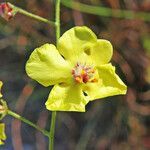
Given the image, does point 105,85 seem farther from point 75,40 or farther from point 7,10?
point 7,10

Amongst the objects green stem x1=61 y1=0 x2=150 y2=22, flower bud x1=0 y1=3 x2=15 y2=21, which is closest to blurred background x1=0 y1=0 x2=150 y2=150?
green stem x1=61 y1=0 x2=150 y2=22

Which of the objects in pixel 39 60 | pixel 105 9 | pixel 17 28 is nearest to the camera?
pixel 39 60

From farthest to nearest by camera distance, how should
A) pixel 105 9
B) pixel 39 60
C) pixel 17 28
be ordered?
pixel 17 28 < pixel 105 9 < pixel 39 60

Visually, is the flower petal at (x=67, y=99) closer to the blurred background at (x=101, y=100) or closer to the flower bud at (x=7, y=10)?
the flower bud at (x=7, y=10)

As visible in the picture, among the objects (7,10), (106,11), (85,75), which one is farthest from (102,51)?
(106,11)

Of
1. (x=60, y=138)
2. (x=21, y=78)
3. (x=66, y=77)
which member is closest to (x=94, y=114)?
(x=60, y=138)

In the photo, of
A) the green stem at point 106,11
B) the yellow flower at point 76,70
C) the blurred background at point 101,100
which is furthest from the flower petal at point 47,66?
the blurred background at point 101,100

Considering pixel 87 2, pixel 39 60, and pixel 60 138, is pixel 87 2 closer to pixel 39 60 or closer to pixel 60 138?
pixel 60 138
